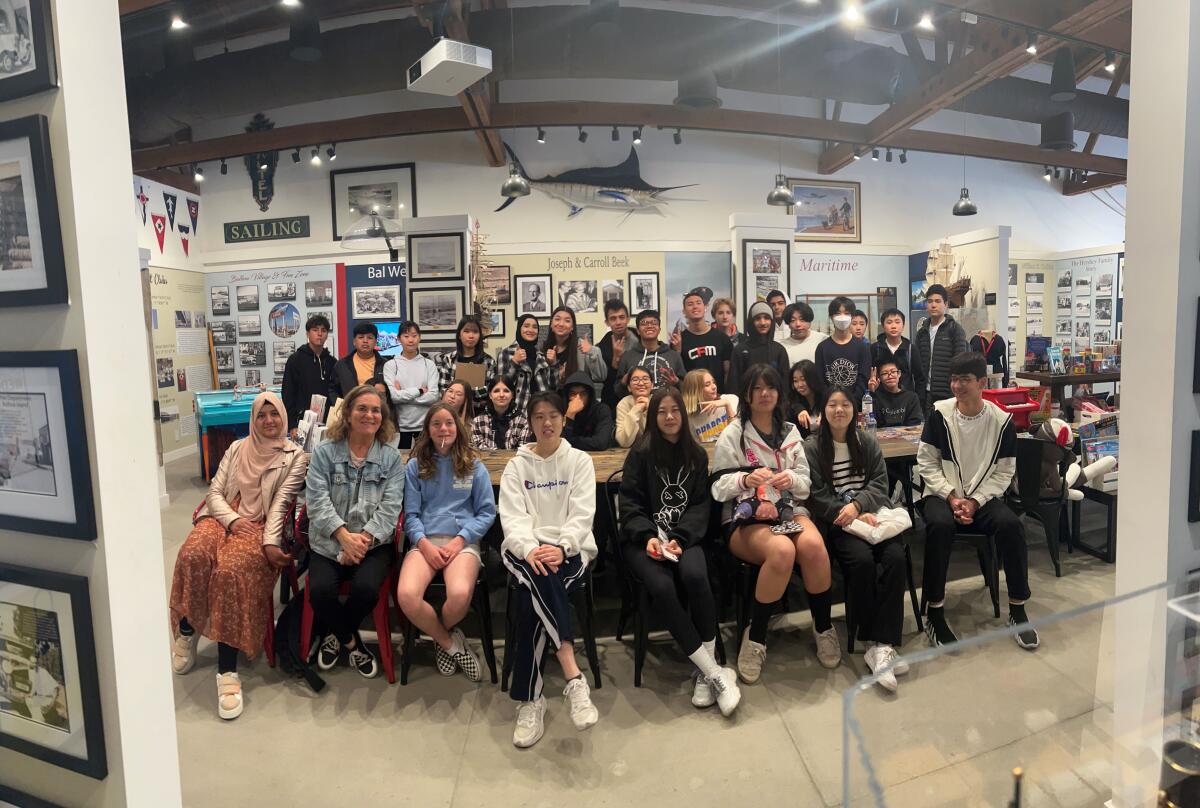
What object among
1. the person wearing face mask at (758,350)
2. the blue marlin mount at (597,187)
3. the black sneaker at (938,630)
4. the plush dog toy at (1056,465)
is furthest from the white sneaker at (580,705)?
the blue marlin mount at (597,187)

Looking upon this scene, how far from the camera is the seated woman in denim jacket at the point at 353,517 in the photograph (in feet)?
8.93

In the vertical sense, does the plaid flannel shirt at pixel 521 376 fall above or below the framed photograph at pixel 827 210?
below

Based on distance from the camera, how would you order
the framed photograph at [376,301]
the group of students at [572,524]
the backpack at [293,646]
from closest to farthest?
the group of students at [572,524], the backpack at [293,646], the framed photograph at [376,301]

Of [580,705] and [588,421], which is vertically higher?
[588,421]

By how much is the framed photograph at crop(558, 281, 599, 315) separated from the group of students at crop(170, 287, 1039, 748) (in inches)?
222

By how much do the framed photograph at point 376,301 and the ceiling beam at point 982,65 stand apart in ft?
20.9

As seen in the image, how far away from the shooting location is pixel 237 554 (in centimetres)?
269

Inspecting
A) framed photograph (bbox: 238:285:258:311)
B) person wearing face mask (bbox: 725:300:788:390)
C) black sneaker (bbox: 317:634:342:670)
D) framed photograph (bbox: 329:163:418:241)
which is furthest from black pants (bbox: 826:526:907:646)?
framed photograph (bbox: 238:285:258:311)

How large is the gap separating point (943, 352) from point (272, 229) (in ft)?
27.1

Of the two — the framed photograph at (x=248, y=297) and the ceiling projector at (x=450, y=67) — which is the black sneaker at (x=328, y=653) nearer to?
the ceiling projector at (x=450, y=67)

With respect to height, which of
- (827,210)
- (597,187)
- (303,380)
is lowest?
(303,380)

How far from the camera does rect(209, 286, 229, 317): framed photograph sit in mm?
8750

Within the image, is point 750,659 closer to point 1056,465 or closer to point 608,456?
point 608,456

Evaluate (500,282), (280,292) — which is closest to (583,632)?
(500,282)
